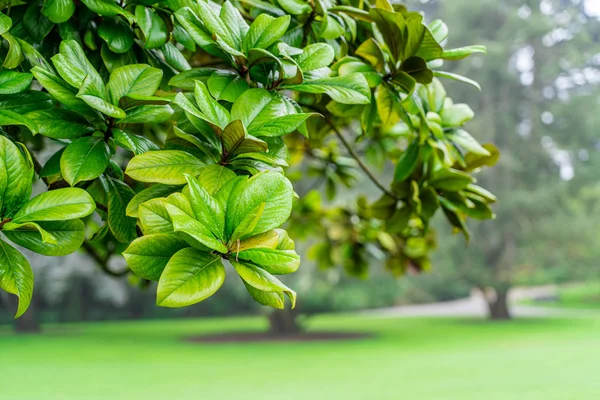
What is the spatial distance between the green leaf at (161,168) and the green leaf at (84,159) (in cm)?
4

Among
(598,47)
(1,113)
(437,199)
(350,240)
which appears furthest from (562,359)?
(1,113)

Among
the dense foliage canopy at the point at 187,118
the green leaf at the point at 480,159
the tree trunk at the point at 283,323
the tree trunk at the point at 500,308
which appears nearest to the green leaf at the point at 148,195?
the dense foliage canopy at the point at 187,118

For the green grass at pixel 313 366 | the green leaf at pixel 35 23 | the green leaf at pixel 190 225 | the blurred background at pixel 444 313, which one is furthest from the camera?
the blurred background at pixel 444 313

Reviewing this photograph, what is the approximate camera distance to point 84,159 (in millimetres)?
539

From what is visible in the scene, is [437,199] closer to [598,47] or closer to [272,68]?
[272,68]

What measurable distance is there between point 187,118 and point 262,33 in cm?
11

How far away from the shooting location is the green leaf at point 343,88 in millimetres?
574

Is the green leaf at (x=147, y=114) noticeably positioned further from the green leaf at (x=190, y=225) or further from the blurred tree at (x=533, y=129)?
the blurred tree at (x=533, y=129)

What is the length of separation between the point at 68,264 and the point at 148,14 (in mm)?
9526

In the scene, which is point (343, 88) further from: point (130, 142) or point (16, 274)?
point (16, 274)

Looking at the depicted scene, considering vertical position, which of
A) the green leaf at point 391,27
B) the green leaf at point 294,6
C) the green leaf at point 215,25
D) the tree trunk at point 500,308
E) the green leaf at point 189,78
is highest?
the green leaf at point 391,27

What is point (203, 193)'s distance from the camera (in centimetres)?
46

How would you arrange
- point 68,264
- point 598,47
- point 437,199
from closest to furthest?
point 437,199
point 68,264
point 598,47

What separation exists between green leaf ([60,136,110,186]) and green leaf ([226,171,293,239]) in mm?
150
